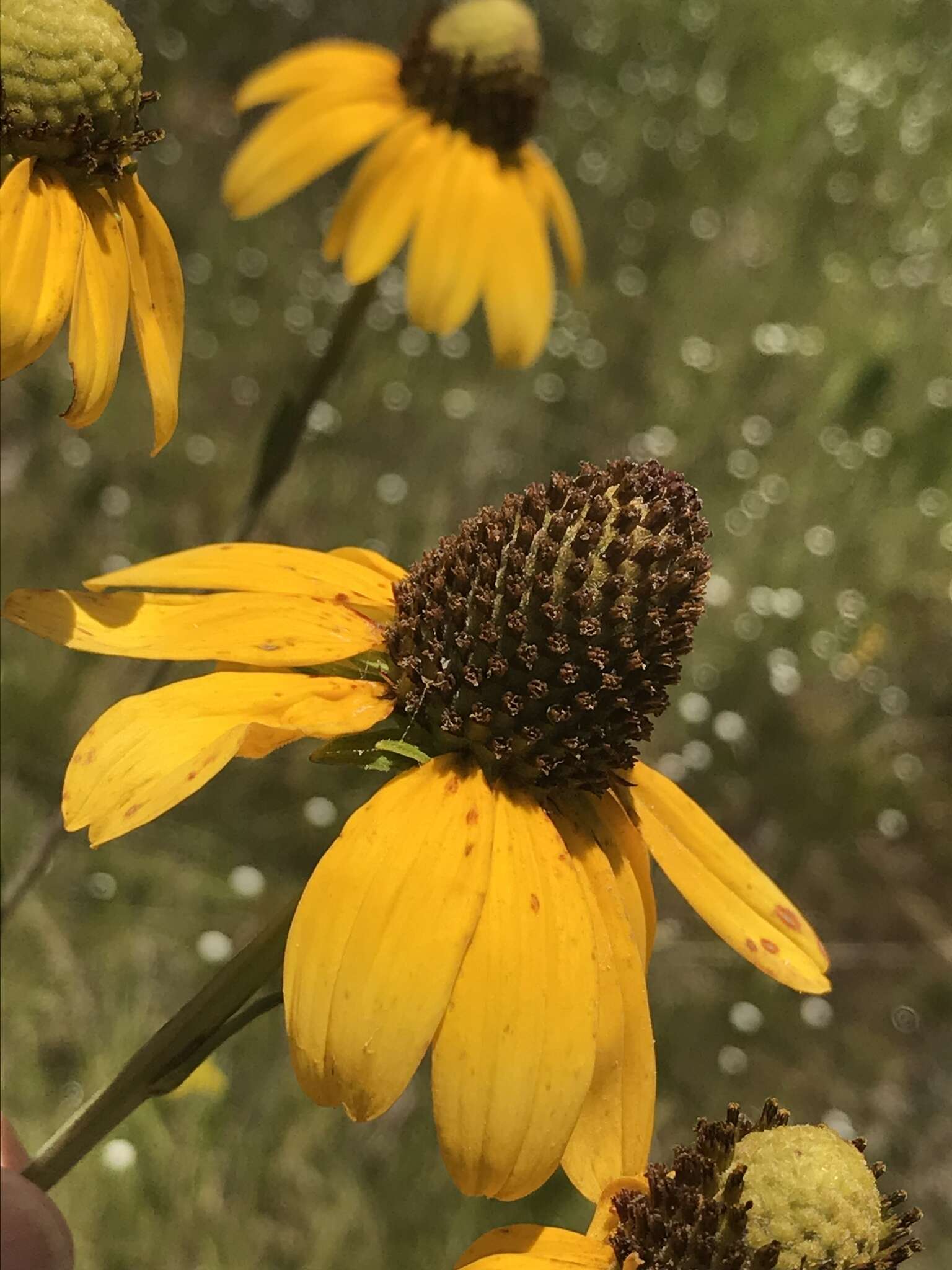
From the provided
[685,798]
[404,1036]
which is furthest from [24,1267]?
[685,798]

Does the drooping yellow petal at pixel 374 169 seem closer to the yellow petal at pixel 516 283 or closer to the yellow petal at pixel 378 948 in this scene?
the yellow petal at pixel 516 283

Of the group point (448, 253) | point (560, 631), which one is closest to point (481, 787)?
point (560, 631)

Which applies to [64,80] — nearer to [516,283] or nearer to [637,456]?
[516,283]

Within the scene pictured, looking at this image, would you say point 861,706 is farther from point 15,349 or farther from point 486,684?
point 15,349

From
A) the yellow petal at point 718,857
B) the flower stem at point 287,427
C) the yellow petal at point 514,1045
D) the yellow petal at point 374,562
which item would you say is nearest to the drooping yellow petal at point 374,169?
the flower stem at point 287,427

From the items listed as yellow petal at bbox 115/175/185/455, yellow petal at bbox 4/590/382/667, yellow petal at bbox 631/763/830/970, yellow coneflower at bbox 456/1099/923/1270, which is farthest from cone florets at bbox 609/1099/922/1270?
yellow petal at bbox 115/175/185/455

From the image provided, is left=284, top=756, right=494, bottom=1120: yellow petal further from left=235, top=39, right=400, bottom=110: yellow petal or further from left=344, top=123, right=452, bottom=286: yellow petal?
left=235, top=39, right=400, bottom=110: yellow petal
